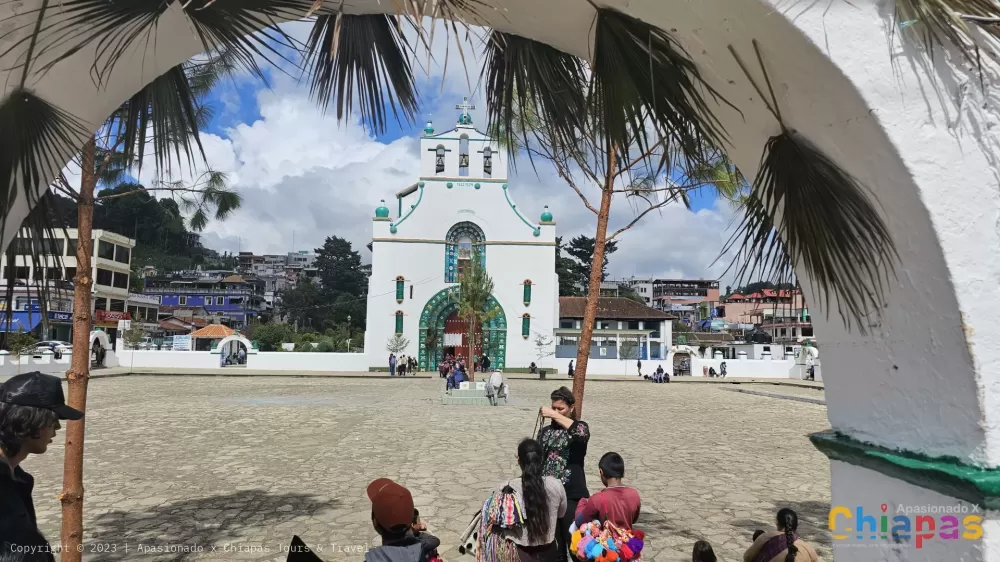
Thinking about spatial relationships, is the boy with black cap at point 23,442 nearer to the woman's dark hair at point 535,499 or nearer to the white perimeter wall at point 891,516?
the woman's dark hair at point 535,499

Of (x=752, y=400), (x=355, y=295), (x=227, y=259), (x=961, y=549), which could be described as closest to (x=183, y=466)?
(x=961, y=549)

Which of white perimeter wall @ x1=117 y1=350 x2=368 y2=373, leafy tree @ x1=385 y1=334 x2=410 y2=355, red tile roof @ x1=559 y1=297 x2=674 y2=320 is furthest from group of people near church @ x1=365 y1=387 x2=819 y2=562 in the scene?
red tile roof @ x1=559 y1=297 x2=674 y2=320

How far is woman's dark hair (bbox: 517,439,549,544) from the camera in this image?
2.87 meters

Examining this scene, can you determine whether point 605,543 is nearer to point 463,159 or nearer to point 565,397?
point 565,397

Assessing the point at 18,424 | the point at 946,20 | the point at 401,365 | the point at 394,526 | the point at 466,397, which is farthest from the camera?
the point at 401,365

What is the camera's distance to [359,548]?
4520 millimetres

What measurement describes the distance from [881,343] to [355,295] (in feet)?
249

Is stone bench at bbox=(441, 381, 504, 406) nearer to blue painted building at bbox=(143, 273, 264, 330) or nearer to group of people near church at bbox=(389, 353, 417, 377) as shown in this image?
group of people near church at bbox=(389, 353, 417, 377)

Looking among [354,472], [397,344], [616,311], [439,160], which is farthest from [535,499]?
[616,311]

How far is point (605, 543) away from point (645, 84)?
2.00m

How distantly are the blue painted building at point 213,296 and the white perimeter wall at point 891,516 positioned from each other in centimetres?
7931

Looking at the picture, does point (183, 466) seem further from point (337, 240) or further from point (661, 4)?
point (337, 240)

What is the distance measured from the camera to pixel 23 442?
177cm

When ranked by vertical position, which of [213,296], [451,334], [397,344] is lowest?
[397,344]
